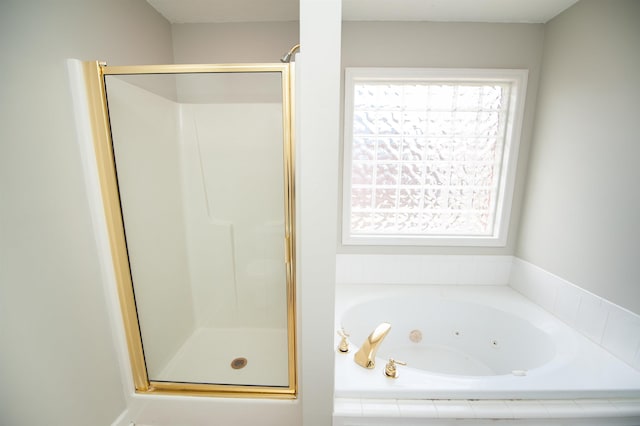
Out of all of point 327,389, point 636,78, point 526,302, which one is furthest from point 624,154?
point 327,389

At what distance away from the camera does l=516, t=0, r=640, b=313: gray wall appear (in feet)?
3.71

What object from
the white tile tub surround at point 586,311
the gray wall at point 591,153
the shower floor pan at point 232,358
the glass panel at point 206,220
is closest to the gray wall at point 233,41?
the glass panel at point 206,220

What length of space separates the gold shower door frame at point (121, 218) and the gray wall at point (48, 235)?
0.07 meters

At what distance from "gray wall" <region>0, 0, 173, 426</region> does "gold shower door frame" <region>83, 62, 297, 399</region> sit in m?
0.07

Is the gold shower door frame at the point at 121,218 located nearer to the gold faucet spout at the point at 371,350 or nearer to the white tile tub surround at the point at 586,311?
the gold faucet spout at the point at 371,350

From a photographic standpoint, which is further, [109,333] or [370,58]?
[370,58]

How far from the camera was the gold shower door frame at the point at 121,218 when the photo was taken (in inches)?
40.8

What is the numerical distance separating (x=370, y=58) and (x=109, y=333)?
222 centimetres

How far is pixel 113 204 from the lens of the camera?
112 cm

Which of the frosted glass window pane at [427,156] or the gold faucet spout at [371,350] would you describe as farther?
the frosted glass window pane at [427,156]

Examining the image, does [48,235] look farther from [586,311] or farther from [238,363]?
[586,311]

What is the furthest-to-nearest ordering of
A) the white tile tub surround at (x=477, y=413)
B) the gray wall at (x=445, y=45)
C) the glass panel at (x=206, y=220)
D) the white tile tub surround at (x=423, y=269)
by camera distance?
1. the white tile tub surround at (x=423, y=269)
2. the gray wall at (x=445, y=45)
3. the glass panel at (x=206, y=220)
4. the white tile tub surround at (x=477, y=413)

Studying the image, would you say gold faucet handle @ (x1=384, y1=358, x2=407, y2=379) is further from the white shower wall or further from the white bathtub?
the white shower wall

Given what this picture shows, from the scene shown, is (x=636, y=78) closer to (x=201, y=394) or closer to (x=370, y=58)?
(x=370, y=58)
